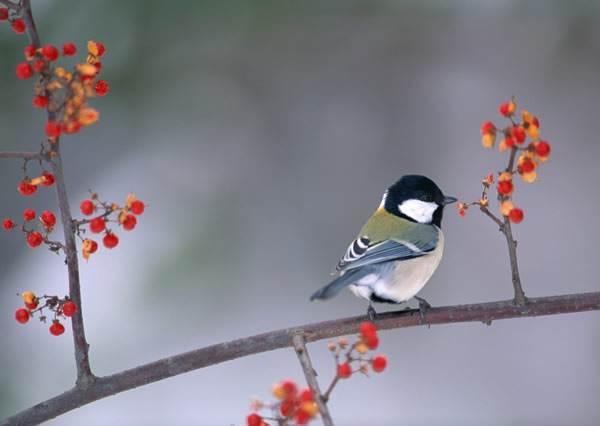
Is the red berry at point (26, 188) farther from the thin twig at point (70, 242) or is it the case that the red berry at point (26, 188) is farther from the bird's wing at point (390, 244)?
the bird's wing at point (390, 244)

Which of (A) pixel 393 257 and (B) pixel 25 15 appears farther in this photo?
(A) pixel 393 257

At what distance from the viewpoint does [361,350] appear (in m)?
0.83

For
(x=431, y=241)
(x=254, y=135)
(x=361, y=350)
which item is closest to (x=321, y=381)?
(x=431, y=241)

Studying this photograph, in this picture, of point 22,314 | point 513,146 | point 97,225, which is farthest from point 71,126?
point 513,146

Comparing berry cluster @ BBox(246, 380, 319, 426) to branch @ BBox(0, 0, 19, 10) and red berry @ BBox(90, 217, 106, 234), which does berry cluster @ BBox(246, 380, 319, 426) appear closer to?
red berry @ BBox(90, 217, 106, 234)

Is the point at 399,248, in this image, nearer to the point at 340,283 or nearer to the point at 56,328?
the point at 340,283

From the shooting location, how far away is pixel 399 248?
1.52 meters

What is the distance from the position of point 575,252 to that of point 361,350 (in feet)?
4.85

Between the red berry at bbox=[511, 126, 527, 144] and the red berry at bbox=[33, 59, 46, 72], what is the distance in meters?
0.56

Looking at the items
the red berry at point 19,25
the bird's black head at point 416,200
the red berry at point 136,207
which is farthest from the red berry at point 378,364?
the bird's black head at point 416,200

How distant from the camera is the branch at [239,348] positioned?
1.02 metres

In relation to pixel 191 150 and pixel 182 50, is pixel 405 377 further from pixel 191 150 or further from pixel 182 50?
pixel 182 50

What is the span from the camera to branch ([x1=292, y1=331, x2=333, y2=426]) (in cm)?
76

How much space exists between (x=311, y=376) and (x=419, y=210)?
88cm
